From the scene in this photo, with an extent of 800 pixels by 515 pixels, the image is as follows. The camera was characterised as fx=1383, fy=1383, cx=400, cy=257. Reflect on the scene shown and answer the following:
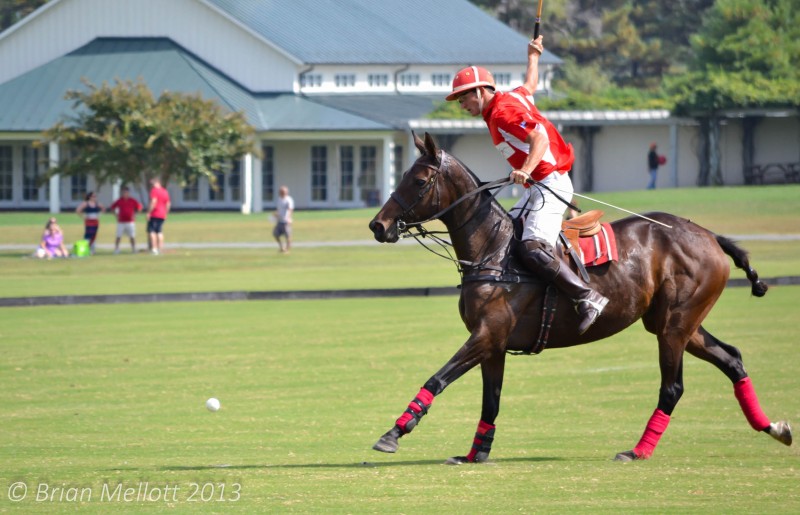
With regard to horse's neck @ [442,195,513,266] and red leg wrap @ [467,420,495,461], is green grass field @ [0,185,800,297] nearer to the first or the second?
horse's neck @ [442,195,513,266]

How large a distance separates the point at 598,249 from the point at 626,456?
1534 mm

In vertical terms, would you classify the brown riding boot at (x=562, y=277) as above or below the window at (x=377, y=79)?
below

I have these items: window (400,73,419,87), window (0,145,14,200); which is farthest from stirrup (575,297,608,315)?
window (400,73,419,87)

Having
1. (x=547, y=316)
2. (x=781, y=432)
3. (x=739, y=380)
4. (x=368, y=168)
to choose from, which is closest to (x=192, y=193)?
(x=368, y=168)

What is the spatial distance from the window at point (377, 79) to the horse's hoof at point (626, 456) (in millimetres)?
51804

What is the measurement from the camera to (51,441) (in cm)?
1120

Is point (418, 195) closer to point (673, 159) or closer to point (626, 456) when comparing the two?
point (626, 456)

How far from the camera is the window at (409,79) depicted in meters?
61.4

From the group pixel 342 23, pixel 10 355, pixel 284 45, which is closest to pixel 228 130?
pixel 284 45

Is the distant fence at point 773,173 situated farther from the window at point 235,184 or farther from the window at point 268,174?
the window at point 235,184

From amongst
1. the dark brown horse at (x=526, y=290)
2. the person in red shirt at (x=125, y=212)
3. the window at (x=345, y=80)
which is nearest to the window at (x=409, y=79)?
the window at (x=345, y=80)

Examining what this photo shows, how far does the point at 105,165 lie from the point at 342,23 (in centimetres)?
2098

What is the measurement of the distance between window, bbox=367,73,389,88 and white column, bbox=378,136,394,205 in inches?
226

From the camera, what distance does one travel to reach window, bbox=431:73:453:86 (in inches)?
2427
